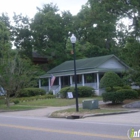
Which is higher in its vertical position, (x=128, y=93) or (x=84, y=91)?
(x=84, y=91)

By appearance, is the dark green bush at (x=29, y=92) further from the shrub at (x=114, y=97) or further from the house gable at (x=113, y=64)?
the shrub at (x=114, y=97)

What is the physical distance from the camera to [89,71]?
41.6 meters

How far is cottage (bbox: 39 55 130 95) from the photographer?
41.7 metres

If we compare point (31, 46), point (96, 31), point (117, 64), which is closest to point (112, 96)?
point (117, 64)

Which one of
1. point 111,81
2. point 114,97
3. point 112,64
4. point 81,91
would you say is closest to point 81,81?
point 112,64

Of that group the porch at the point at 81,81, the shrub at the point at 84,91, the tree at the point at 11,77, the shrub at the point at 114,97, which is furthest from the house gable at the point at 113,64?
the tree at the point at 11,77

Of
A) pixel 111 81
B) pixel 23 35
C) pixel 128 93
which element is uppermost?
pixel 23 35

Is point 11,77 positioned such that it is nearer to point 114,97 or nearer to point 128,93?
point 114,97

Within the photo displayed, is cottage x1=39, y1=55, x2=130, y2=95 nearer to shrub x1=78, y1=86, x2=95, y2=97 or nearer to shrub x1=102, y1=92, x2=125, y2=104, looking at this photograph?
shrub x1=78, y1=86, x2=95, y2=97

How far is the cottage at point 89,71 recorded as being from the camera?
41.7 metres

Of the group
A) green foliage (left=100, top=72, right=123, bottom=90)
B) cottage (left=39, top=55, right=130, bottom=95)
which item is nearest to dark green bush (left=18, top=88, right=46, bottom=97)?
cottage (left=39, top=55, right=130, bottom=95)

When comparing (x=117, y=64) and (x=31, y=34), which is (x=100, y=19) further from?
(x=31, y=34)

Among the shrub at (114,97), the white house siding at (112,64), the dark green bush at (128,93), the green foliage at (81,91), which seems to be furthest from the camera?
the white house siding at (112,64)

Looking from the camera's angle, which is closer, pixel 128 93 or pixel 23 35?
pixel 128 93
